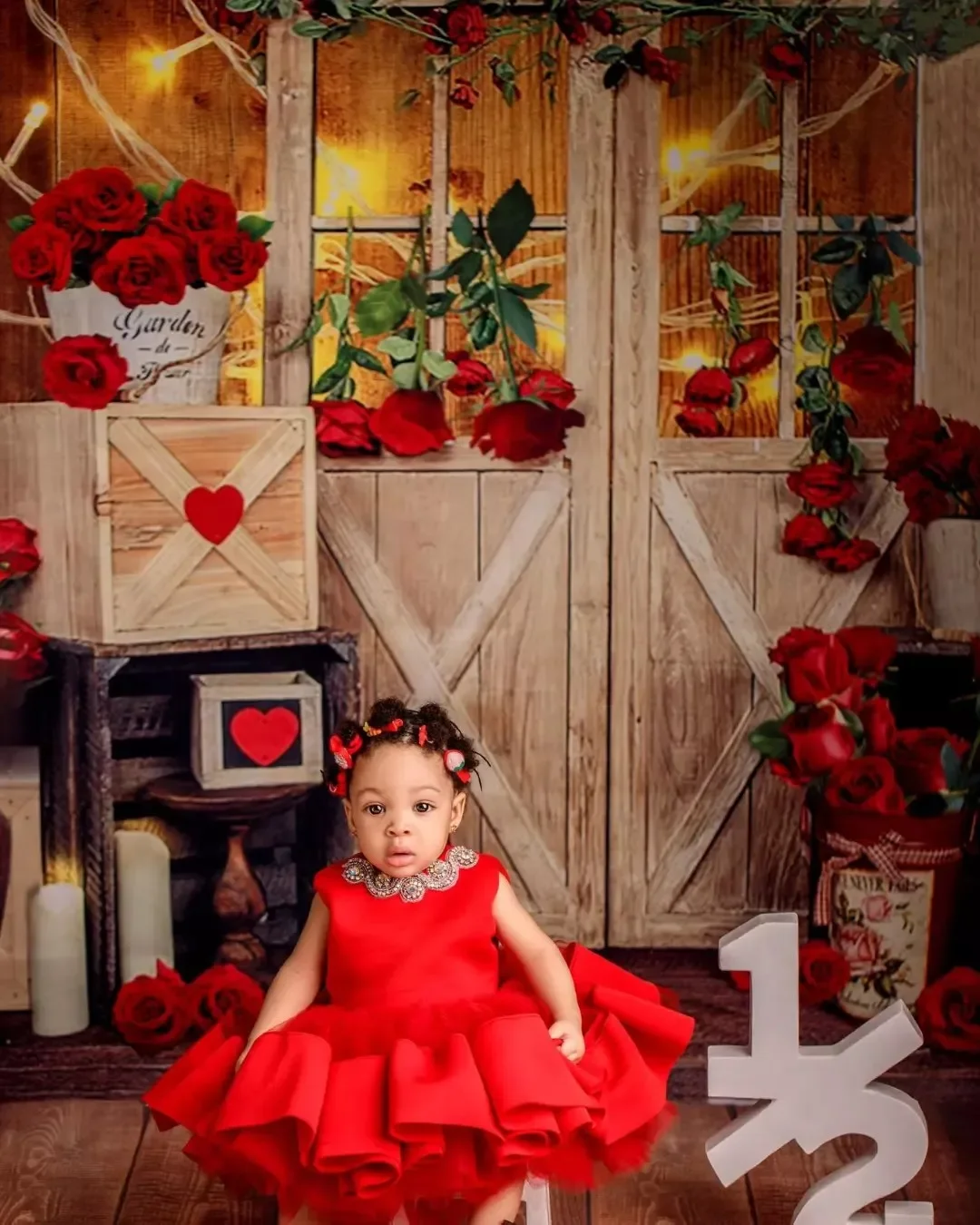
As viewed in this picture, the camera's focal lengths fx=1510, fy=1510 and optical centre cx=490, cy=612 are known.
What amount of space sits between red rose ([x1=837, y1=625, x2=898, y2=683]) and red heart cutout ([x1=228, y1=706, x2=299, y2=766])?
41.8 inches

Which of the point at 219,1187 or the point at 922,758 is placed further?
the point at 922,758

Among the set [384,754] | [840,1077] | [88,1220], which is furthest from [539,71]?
[88,1220]

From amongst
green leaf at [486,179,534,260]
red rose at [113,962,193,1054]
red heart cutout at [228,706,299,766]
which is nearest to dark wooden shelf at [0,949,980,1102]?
red rose at [113,962,193,1054]

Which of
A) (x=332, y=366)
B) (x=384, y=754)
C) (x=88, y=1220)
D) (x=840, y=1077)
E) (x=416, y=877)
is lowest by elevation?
(x=88, y=1220)

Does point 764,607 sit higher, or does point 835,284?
point 835,284

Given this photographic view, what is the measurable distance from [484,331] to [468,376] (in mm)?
96

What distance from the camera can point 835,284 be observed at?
311 cm

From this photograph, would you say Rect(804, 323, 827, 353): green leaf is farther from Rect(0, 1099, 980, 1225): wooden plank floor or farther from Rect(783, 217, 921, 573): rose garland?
Rect(0, 1099, 980, 1225): wooden plank floor

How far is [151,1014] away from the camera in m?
2.76

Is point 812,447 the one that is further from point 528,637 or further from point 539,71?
point 539,71

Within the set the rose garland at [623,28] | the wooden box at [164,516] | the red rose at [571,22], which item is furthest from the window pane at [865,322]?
the wooden box at [164,516]

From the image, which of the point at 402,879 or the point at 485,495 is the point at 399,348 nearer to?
the point at 485,495

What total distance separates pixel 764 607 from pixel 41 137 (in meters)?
1.77

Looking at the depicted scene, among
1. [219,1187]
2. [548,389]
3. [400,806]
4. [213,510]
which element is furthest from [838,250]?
[219,1187]
